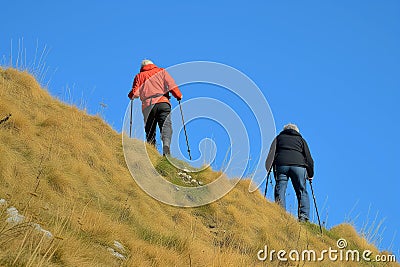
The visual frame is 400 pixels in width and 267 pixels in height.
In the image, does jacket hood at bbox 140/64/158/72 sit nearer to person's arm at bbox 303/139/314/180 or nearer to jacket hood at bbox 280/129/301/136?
jacket hood at bbox 280/129/301/136

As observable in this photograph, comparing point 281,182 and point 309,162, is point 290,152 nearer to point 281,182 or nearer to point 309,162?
point 309,162

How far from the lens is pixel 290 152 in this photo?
1188cm

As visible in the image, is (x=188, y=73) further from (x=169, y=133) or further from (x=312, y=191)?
(x=312, y=191)

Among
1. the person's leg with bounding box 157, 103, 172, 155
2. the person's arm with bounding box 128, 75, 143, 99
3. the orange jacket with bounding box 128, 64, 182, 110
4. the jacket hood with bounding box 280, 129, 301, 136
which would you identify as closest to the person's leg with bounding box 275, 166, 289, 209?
the jacket hood with bounding box 280, 129, 301, 136

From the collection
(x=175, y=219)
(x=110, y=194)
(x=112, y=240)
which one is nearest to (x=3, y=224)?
(x=112, y=240)

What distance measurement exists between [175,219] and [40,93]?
4.11m

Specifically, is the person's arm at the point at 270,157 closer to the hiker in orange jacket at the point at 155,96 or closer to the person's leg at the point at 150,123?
the hiker in orange jacket at the point at 155,96

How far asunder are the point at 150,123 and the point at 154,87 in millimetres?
752

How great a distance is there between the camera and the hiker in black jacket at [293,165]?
11.7 m

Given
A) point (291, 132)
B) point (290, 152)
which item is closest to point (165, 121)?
point (290, 152)

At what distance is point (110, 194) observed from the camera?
7.89 metres

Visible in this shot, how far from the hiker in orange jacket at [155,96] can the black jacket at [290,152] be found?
231 centimetres

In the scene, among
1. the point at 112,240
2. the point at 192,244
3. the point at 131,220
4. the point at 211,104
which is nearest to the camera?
the point at 112,240

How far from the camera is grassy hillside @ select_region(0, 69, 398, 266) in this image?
196 inches
